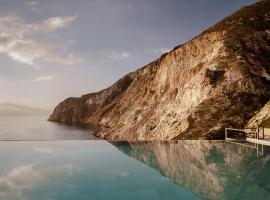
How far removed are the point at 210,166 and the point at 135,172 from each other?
3969mm

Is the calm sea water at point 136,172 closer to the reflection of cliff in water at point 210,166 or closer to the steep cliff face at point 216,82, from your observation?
the reflection of cliff in water at point 210,166

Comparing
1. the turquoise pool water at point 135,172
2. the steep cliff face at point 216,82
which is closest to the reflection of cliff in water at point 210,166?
the turquoise pool water at point 135,172

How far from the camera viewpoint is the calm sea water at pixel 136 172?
1188cm

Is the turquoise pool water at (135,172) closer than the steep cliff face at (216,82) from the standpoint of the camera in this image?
Yes

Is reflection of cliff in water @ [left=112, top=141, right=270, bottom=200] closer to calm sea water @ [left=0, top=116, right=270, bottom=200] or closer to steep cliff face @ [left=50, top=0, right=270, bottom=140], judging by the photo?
calm sea water @ [left=0, top=116, right=270, bottom=200]

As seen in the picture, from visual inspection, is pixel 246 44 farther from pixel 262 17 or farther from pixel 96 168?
pixel 96 168

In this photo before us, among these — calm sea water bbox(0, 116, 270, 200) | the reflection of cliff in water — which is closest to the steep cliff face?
the reflection of cliff in water

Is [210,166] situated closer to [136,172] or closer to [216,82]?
[136,172]

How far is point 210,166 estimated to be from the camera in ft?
54.5

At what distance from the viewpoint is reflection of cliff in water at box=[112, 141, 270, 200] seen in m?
11.9

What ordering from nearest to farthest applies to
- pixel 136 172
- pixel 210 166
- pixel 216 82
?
1. pixel 136 172
2. pixel 210 166
3. pixel 216 82

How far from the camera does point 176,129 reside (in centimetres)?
4650

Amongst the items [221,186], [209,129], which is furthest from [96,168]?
[209,129]

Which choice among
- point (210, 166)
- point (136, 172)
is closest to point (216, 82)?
point (210, 166)
